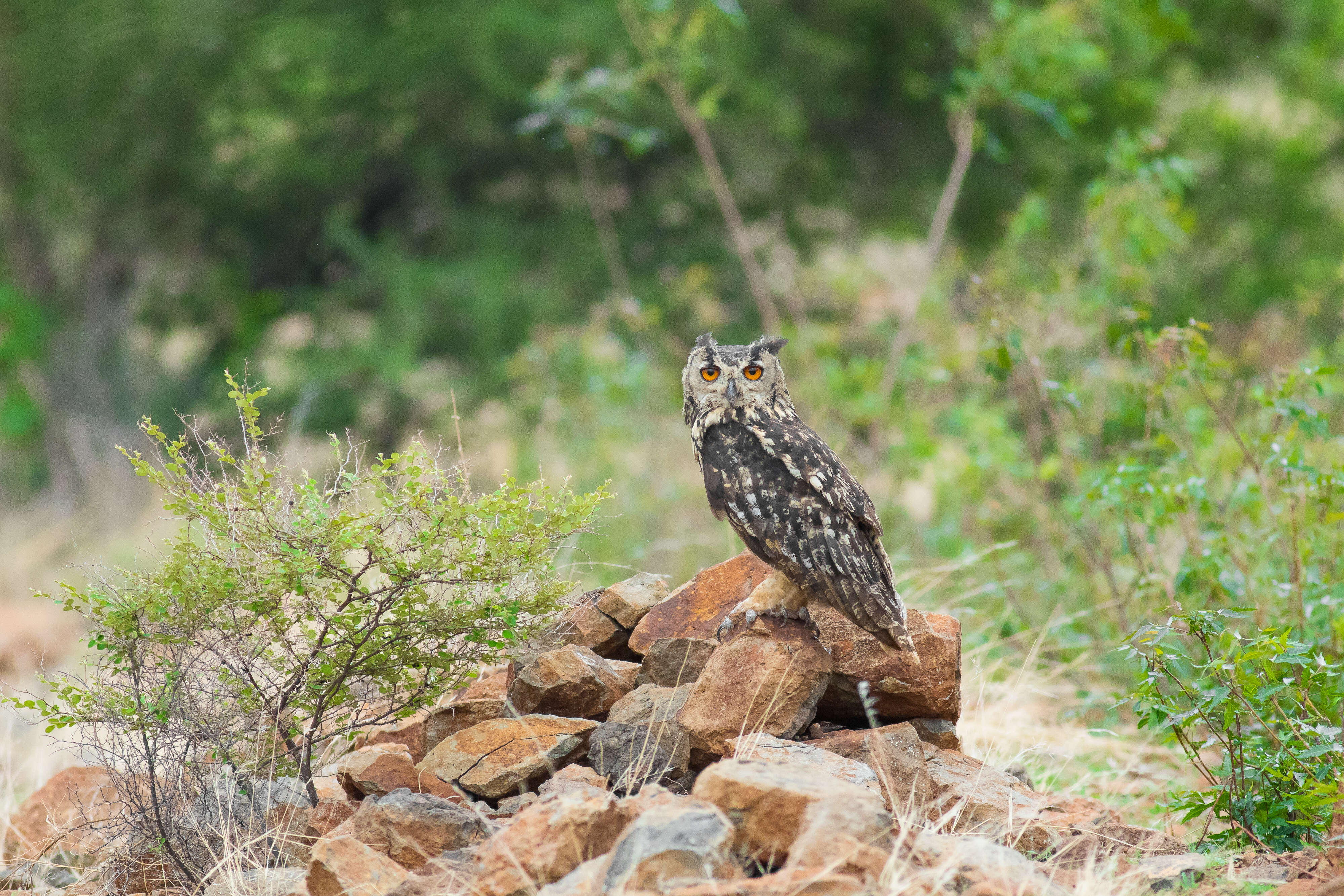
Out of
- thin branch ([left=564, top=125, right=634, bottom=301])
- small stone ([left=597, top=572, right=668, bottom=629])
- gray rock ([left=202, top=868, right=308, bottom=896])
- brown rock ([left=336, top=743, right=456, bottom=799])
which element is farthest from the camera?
thin branch ([left=564, top=125, right=634, bottom=301])

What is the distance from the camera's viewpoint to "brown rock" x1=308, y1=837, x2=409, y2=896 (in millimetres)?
2672

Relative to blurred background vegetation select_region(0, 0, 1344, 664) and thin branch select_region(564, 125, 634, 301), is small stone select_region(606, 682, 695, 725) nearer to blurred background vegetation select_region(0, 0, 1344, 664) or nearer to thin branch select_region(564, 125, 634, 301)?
blurred background vegetation select_region(0, 0, 1344, 664)

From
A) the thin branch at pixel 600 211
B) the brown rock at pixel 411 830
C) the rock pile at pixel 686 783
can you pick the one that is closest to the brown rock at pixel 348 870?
the rock pile at pixel 686 783

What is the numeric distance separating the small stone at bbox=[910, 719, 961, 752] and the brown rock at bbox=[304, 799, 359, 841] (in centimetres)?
172

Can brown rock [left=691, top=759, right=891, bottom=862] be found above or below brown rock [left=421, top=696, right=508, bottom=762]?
above

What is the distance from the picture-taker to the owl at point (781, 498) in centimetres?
337

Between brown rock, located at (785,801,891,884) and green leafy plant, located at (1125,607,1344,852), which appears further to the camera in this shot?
green leafy plant, located at (1125,607,1344,852)

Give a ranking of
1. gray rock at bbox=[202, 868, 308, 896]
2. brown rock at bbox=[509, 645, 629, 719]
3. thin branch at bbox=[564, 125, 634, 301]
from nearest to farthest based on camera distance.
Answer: gray rock at bbox=[202, 868, 308, 896]
brown rock at bbox=[509, 645, 629, 719]
thin branch at bbox=[564, 125, 634, 301]

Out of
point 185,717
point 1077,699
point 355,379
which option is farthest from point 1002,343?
point 355,379

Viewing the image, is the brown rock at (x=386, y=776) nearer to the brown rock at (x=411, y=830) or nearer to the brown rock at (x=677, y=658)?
the brown rock at (x=411, y=830)

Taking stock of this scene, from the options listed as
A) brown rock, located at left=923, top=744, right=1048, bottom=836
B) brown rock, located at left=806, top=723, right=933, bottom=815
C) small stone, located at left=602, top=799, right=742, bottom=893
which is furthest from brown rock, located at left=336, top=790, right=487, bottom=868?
brown rock, located at left=923, top=744, right=1048, bottom=836

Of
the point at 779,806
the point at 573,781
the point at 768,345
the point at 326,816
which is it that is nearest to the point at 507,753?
the point at 573,781

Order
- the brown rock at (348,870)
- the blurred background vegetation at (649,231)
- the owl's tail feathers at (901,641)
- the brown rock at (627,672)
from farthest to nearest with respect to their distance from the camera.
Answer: the blurred background vegetation at (649,231) < the brown rock at (627,672) < the owl's tail feathers at (901,641) < the brown rock at (348,870)

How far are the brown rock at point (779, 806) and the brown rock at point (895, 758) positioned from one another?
0.51 metres
